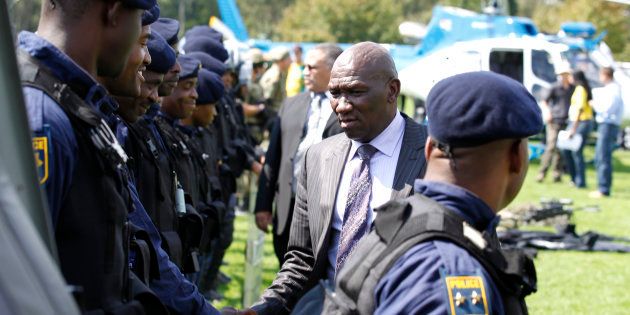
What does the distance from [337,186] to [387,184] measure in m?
0.23

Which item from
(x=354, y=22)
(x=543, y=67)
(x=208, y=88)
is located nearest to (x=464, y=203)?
(x=208, y=88)

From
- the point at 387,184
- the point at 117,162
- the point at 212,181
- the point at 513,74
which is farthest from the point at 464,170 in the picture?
the point at 513,74

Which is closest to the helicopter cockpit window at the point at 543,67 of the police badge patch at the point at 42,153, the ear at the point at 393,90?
the ear at the point at 393,90

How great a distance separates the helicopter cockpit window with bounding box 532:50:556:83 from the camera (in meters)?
25.8

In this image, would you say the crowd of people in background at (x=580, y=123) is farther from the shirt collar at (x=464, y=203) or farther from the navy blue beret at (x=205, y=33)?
the shirt collar at (x=464, y=203)

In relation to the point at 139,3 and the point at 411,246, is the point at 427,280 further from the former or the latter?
the point at 139,3

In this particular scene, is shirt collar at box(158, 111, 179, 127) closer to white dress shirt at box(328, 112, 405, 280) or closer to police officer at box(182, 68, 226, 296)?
police officer at box(182, 68, 226, 296)

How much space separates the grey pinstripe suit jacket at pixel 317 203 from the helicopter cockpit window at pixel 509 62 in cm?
2152

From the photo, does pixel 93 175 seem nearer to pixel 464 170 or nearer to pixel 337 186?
pixel 464 170

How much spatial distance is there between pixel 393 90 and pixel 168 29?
179 cm

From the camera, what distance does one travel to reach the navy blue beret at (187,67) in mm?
6746

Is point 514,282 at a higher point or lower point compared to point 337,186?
higher

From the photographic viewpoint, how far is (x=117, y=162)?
2.92 m

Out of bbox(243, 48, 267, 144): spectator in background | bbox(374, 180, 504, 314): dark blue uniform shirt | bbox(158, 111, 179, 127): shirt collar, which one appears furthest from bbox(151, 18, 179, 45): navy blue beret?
bbox(243, 48, 267, 144): spectator in background
